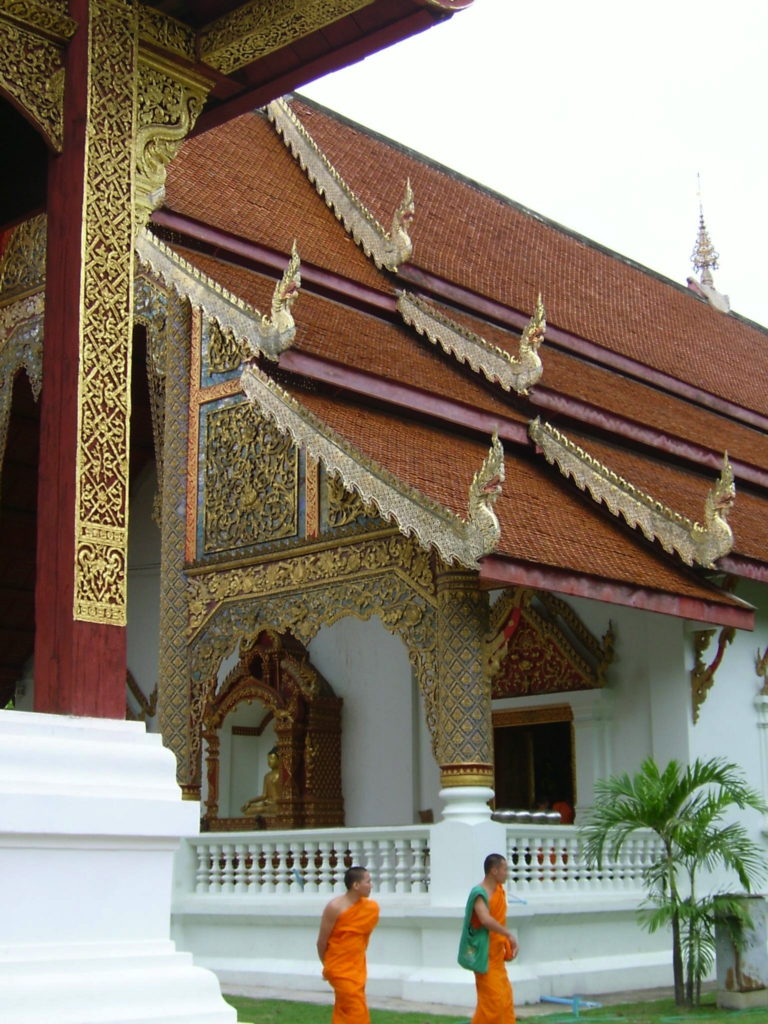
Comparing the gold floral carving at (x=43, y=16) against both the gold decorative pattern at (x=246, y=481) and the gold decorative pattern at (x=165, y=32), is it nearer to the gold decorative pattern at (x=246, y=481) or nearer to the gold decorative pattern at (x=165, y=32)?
the gold decorative pattern at (x=165, y=32)

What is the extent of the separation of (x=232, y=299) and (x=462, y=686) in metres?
3.10

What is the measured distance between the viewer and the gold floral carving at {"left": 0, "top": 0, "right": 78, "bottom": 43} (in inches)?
173

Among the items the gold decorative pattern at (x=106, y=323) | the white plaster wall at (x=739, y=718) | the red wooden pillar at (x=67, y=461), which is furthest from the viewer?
the white plaster wall at (x=739, y=718)

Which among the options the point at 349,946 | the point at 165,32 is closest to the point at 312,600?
the point at 349,946

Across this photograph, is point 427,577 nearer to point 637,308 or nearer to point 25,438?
point 25,438

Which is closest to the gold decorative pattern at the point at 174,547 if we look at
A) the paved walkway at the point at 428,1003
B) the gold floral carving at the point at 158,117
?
the paved walkway at the point at 428,1003

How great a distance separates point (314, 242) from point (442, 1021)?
701 centimetres

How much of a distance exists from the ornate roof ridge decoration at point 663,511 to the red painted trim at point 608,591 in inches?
15.1

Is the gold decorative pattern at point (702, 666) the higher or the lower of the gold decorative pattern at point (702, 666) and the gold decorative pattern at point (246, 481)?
the lower

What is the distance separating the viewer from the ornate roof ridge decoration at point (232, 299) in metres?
9.09

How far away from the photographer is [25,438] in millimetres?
12781

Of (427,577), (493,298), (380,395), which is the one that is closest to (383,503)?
(427,577)

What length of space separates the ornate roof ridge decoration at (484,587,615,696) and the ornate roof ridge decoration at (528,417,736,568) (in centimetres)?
87

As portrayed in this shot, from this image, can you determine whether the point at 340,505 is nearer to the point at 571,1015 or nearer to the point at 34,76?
the point at 571,1015
